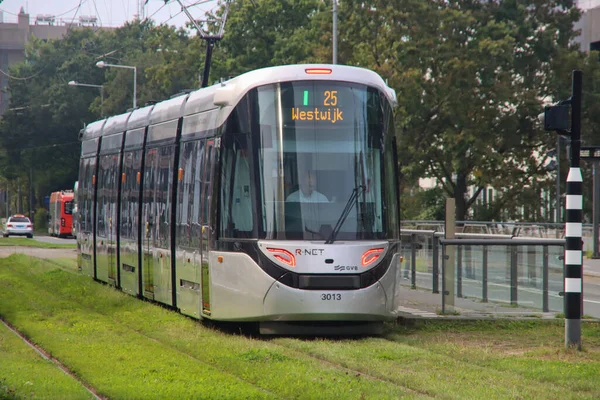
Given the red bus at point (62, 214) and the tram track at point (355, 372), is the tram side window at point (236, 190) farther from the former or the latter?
the red bus at point (62, 214)

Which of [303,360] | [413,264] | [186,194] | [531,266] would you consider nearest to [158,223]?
[186,194]

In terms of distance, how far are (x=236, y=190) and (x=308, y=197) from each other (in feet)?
3.06

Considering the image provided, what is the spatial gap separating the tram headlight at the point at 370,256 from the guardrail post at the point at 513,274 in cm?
438

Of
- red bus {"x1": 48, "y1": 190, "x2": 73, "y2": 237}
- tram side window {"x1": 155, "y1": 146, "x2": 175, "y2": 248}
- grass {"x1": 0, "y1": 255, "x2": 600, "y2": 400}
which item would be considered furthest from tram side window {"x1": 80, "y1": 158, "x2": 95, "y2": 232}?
red bus {"x1": 48, "y1": 190, "x2": 73, "y2": 237}

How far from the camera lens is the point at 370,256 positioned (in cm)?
1331

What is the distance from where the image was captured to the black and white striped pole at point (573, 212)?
40.7 feet

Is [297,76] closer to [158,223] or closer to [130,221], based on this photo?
[158,223]

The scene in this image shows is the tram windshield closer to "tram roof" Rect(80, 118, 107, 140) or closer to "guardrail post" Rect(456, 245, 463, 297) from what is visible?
"guardrail post" Rect(456, 245, 463, 297)

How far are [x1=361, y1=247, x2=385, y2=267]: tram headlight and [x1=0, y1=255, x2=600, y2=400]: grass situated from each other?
2.96ft

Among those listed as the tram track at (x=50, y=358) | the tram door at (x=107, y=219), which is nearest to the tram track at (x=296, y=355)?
the tram track at (x=50, y=358)

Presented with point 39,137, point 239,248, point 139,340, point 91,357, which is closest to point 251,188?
point 239,248

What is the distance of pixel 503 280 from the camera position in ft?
57.4

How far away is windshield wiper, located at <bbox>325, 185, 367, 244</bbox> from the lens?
43.4 feet

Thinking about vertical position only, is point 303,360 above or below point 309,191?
below
